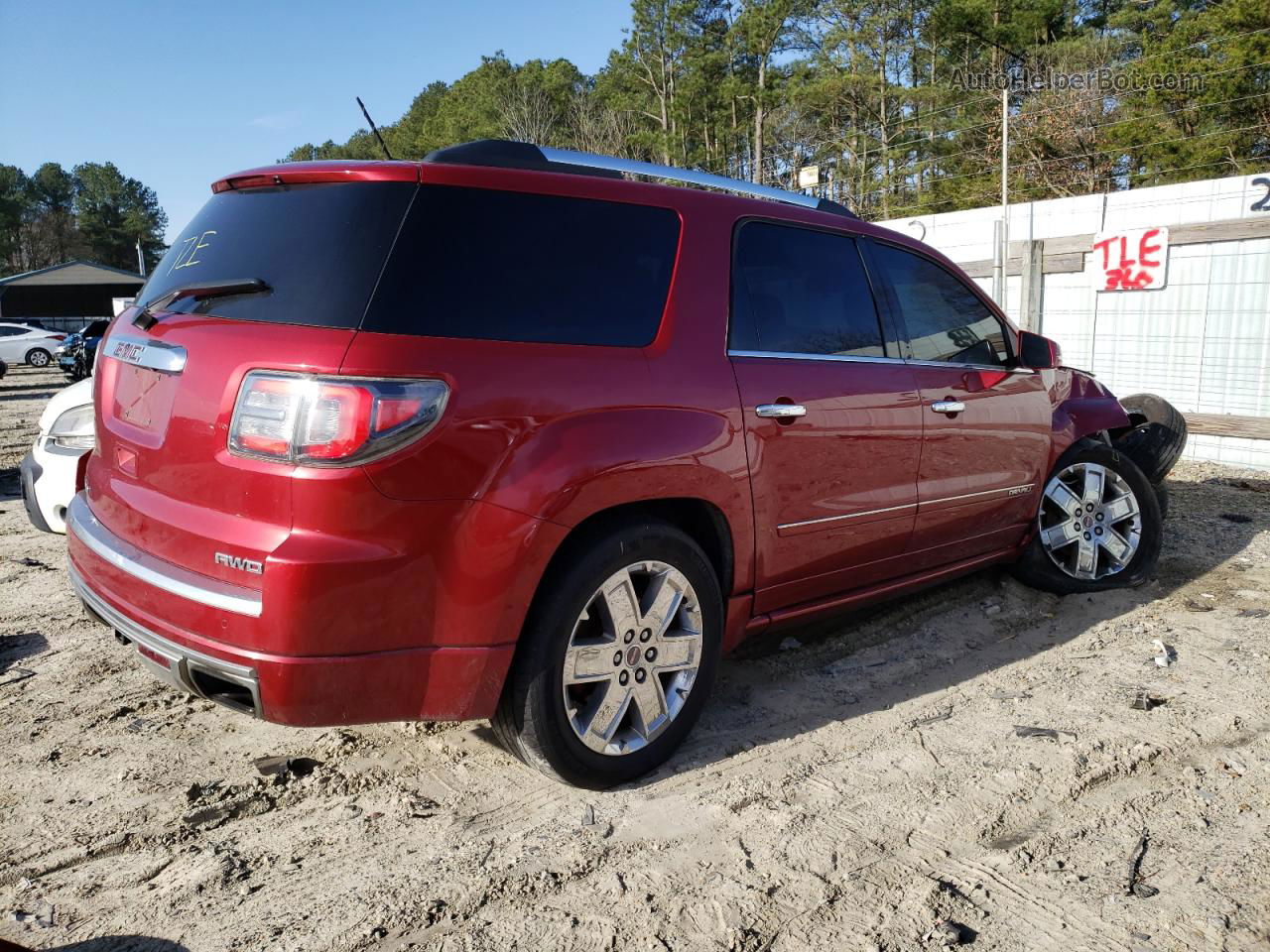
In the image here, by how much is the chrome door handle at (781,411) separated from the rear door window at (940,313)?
92 centimetres

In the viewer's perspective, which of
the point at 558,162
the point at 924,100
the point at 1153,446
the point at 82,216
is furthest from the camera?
the point at 82,216

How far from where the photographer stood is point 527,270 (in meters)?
2.90

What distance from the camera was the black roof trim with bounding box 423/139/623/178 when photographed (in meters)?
2.96

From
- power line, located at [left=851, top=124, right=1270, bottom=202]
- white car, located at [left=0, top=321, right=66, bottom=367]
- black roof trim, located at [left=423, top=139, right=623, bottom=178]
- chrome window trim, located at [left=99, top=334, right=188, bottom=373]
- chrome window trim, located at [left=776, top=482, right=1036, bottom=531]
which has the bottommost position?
white car, located at [left=0, top=321, right=66, bottom=367]

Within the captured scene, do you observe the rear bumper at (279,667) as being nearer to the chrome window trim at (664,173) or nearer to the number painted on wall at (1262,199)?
the chrome window trim at (664,173)

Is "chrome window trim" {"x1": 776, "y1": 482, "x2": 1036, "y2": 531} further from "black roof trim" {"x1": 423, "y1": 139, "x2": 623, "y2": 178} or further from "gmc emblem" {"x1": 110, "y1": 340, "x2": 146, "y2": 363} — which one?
"gmc emblem" {"x1": 110, "y1": 340, "x2": 146, "y2": 363}

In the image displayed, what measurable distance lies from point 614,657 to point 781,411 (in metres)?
1.06

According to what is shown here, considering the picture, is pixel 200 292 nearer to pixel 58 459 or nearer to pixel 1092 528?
pixel 58 459

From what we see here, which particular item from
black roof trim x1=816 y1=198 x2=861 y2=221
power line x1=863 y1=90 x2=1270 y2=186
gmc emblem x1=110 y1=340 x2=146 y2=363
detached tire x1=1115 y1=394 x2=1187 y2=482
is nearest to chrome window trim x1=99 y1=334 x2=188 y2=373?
gmc emblem x1=110 y1=340 x2=146 y2=363

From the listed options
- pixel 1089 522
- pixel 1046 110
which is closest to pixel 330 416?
pixel 1089 522

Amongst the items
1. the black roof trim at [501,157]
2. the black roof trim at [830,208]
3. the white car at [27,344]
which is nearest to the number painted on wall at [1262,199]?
the black roof trim at [830,208]

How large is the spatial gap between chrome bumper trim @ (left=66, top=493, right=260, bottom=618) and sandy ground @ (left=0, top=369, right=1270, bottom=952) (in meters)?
0.76

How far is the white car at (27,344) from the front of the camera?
3045 centimetres

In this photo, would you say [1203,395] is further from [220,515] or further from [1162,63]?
[1162,63]
